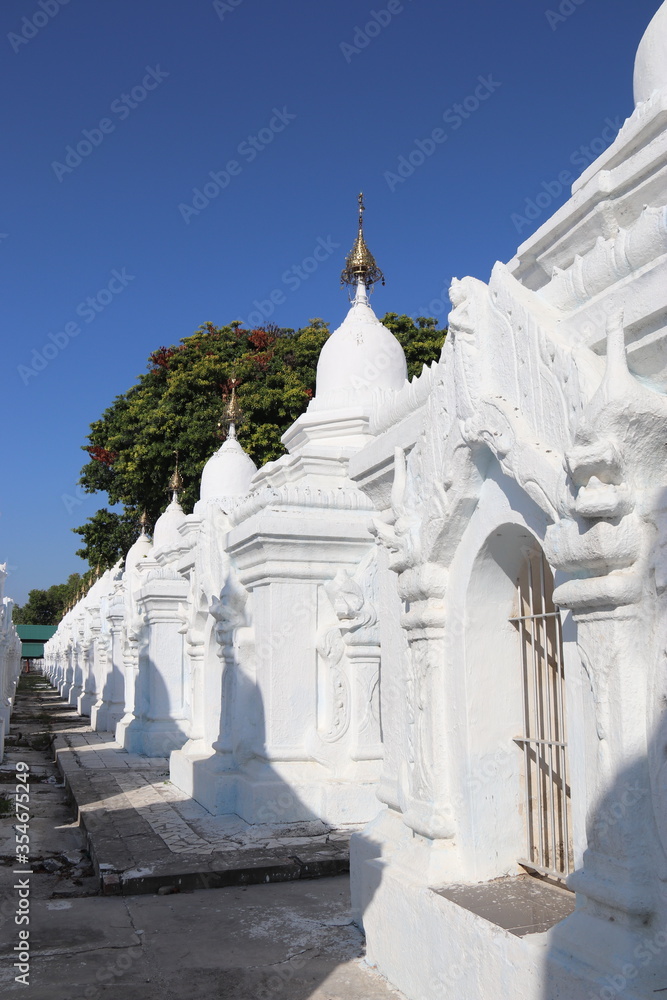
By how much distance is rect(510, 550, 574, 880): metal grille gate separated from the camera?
3.93 metres

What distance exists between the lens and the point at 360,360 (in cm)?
913

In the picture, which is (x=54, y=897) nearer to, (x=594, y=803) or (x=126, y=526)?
(x=594, y=803)

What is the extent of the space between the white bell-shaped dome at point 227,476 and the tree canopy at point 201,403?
6903mm

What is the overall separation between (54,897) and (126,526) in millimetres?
18847

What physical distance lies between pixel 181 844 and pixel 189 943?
2039 mm

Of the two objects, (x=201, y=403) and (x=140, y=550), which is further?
(x=201, y=403)

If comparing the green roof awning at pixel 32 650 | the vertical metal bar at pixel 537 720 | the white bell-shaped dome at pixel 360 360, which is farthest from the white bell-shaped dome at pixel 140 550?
the green roof awning at pixel 32 650

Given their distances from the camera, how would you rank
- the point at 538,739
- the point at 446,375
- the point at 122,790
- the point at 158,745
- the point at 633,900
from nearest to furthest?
the point at 633,900 < the point at 538,739 < the point at 446,375 < the point at 122,790 < the point at 158,745

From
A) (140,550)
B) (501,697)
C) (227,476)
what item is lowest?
(501,697)

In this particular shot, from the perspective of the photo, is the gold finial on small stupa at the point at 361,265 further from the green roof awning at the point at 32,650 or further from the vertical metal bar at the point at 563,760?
the green roof awning at the point at 32,650

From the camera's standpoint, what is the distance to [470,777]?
4.13m

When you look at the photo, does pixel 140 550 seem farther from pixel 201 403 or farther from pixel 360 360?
pixel 360 360

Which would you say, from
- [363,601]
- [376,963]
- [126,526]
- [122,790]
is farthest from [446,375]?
[126,526]

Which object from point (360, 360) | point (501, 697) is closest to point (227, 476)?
point (360, 360)
